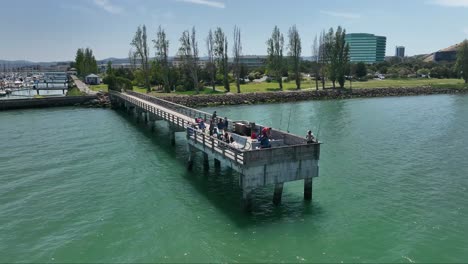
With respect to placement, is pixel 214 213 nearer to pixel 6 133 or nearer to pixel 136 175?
pixel 136 175

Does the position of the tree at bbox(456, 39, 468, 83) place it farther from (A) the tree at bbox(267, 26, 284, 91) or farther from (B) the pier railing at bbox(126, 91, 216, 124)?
(B) the pier railing at bbox(126, 91, 216, 124)

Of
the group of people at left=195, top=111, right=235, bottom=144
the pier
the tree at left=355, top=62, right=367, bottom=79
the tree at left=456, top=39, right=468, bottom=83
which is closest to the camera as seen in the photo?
the pier

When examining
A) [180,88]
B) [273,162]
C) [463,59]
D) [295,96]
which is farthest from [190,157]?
[463,59]

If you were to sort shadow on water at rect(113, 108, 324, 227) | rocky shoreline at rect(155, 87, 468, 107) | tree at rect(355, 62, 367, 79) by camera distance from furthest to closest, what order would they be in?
tree at rect(355, 62, 367, 79)
rocky shoreline at rect(155, 87, 468, 107)
shadow on water at rect(113, 108, 324, 227)

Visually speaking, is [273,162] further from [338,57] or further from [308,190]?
[338,57]

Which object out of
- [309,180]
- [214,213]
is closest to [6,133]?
[214,213]

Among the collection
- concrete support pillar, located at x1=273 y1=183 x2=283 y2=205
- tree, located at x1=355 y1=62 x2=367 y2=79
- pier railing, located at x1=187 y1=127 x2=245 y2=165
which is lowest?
concrete support pillar, located at x1=273 y1=183 x2=283 y2=205

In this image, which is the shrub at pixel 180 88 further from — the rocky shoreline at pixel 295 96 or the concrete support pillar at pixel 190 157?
the concrete support pillar at pixel 190 157

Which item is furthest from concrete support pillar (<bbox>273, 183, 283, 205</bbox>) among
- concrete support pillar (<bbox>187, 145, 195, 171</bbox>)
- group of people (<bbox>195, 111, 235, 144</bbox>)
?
concrete support pillar (<bbox>187, 145, 195, 171</bbox>)
